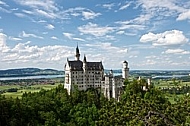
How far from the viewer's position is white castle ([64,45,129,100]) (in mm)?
67875

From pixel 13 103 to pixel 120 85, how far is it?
2830cm

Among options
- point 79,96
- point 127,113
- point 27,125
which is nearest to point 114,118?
point 127,113

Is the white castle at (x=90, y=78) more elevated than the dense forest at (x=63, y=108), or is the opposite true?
the white castle at (x=90, y=78)

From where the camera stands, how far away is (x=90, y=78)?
70.6 metres

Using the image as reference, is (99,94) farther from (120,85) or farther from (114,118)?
(114,118)

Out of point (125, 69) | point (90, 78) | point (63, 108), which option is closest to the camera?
point (63, 108)

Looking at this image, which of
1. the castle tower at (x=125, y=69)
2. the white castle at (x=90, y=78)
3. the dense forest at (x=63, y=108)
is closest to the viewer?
the dense forest at (x=63, y=108)

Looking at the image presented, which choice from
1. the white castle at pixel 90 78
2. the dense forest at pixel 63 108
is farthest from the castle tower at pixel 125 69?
the dense forest at pixel 63 108

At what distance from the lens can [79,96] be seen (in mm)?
63656

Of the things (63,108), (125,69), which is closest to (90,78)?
(125,69)

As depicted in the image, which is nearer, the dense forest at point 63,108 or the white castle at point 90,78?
the dense forest at point 63,108

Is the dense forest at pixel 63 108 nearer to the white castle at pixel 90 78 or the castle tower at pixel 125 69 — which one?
the white castle at pixel 90 78

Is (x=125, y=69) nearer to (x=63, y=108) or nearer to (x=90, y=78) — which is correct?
(x=90, y=78)

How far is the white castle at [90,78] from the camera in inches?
2672
